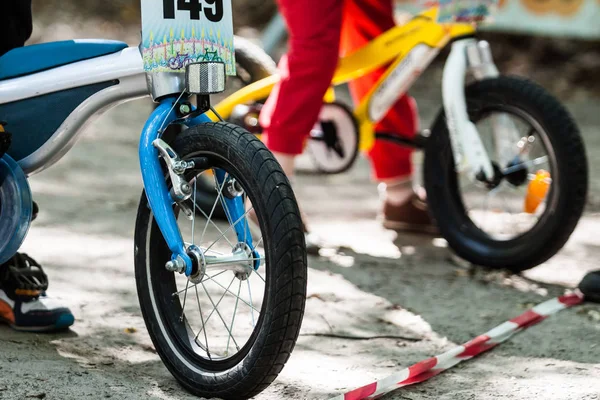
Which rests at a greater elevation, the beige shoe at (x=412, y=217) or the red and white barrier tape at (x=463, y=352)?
the beige shoe at (x=412, y=217)

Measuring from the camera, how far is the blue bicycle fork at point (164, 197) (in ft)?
6.84

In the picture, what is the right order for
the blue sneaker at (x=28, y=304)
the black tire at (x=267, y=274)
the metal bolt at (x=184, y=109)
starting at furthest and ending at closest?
the blue sneaker at (x=28, y=304)
the metal bolt at (x=184, y=109)
the black tire at (x=267, y=274)

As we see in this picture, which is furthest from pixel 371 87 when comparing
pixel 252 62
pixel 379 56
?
pixel 252 62

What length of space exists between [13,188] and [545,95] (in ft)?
5.52

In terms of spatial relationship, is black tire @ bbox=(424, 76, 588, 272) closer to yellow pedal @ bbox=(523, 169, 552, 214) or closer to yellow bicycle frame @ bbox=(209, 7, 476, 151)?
yellow pedal @ bbox=(523, 169, 552, 214)

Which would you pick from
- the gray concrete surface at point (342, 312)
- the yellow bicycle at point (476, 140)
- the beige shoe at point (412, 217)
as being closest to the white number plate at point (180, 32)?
the gray concrete surface at point (342, 312)

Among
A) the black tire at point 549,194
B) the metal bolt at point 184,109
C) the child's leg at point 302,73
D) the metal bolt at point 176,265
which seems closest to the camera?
the metal bolt at point 176,265

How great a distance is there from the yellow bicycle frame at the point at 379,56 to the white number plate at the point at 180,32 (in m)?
1.35

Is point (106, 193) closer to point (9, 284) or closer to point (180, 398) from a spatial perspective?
point (9, 284)

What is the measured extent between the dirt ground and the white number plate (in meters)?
0.73

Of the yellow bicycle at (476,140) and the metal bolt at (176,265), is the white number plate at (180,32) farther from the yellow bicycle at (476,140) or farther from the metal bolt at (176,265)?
the yellow bicycle at (476,140)

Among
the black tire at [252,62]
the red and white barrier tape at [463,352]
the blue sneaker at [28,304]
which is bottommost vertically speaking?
the red and white barrier tape at [463,352]

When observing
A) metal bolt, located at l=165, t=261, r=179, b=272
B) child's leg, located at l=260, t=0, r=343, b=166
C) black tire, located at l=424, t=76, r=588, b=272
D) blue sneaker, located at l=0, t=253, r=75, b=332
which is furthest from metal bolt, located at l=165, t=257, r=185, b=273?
black tire, located at l=424, t=76, r=588, b=272

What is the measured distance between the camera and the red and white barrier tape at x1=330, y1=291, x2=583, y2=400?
83.7 inches
